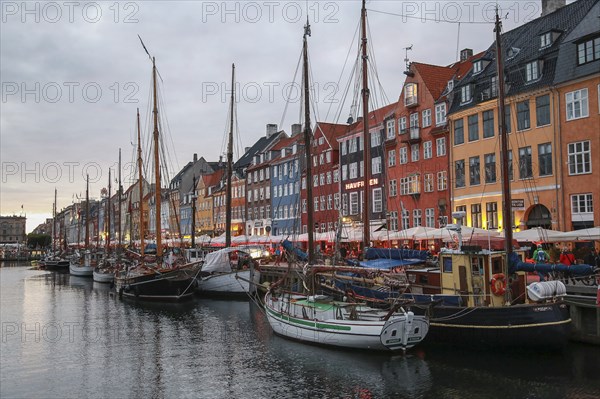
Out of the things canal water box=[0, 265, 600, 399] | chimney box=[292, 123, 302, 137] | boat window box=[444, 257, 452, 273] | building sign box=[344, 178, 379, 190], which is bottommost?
canal water box=[0, 265, 600, 399]

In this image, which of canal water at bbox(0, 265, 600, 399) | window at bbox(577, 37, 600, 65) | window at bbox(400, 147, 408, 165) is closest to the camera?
canal water at bbox(0, 265, 600, 399)

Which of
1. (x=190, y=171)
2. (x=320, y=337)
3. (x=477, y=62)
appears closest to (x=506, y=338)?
(x=320, y=337)

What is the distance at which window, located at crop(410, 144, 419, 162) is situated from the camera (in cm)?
5296

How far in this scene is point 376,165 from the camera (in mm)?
59375

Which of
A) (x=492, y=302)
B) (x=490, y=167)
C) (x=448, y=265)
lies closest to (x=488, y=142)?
(x=490, y=167)

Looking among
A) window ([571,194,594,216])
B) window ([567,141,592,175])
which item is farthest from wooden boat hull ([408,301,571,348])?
window ([567,141,592,175])

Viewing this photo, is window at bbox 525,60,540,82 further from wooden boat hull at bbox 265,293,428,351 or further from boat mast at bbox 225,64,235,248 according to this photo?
wooden boat hull at bbox 265,293,428,351

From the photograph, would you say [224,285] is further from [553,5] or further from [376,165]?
[553,5]

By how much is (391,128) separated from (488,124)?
44.5ft

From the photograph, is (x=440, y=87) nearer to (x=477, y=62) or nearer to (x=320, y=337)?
(x=477, y=62)

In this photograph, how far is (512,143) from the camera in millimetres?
42438

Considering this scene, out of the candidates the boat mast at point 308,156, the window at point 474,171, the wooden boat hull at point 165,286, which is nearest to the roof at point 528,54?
the window at point 474,171

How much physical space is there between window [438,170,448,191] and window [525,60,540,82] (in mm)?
11149

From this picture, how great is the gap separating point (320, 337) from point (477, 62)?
106 feet
